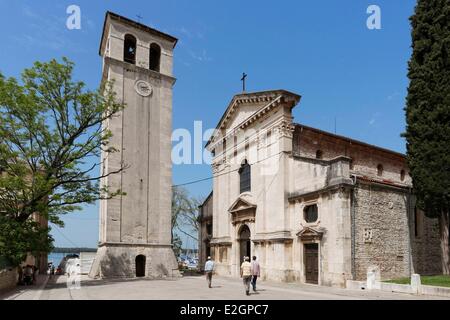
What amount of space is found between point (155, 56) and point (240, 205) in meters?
13.3

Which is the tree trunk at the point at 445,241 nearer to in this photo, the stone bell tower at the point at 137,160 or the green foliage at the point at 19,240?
the stone bell tower at the point at 137,160

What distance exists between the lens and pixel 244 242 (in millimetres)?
28734

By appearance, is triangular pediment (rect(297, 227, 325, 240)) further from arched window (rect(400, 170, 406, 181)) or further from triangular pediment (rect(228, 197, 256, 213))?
arched window (rect(400, 170, 406, 181))

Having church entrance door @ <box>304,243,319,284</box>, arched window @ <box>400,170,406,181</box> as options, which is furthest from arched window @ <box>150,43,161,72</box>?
arched window @ <box>400,170,406,181</box>

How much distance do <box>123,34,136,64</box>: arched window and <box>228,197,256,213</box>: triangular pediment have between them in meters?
12.7

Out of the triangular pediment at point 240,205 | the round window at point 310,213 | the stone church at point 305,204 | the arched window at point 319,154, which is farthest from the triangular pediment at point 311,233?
the arched window at point 319,154

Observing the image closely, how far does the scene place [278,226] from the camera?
79.7 feet

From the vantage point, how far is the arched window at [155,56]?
30609mm

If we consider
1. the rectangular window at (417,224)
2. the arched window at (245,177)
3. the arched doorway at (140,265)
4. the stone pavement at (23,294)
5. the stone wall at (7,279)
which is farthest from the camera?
the arched window at (245,177)

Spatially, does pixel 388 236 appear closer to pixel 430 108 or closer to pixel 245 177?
pixel 430 108

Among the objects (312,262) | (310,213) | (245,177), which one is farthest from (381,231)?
(245,177)

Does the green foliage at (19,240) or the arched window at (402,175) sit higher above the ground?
the arched window at (402,175)

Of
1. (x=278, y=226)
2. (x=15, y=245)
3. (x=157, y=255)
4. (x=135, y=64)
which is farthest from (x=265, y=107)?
(x=15, y=245)

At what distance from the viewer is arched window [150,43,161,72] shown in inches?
1205
